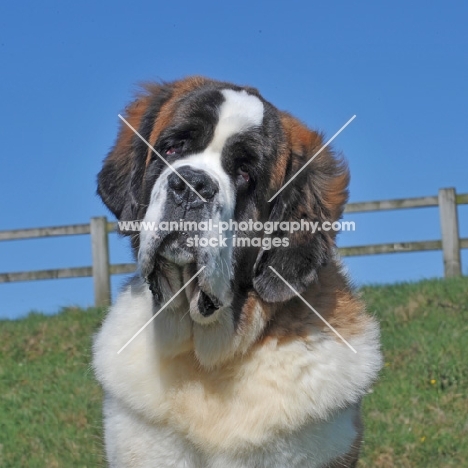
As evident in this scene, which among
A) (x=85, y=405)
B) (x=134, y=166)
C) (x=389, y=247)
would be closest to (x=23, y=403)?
(x=85, y=405)

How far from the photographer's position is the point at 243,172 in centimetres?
324

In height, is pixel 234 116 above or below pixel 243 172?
above

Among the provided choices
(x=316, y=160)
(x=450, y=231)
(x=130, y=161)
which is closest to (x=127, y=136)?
(x=130, y=161)

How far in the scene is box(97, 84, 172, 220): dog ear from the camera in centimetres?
347

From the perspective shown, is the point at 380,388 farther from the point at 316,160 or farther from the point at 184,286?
the point at 184,286

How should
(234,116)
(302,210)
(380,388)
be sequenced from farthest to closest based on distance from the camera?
(380,388)
(302,210)
(234,116)

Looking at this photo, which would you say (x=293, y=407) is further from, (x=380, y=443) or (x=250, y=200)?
(x=380, y=443)

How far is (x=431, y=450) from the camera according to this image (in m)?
5.05

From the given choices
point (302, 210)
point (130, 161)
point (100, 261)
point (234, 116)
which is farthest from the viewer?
point (100, 261)

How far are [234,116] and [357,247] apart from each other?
7.32 meters

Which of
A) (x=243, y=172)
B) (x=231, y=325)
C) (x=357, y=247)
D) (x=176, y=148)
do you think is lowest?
(x=231, y=325)

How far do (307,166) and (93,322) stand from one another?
523 centimetres

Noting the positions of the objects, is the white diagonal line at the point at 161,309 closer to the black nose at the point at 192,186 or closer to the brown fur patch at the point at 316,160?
the black nose at the point at 192,186

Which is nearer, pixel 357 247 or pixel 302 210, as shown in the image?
pixel 302 210
